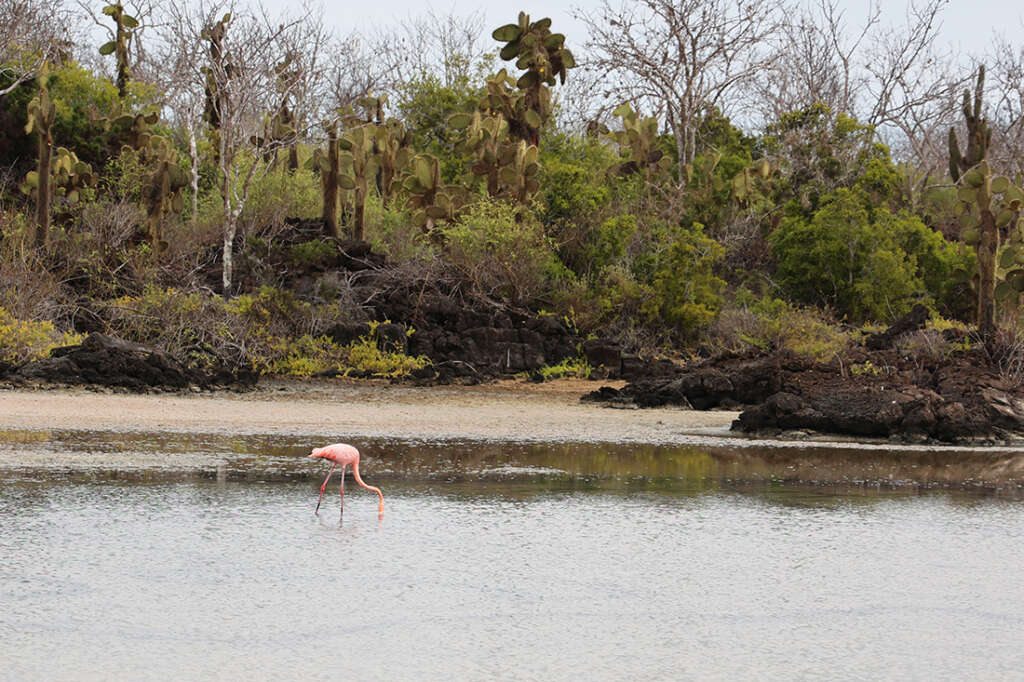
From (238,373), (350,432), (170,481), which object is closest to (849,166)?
(238,373)

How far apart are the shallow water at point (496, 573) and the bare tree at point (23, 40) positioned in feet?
73.5

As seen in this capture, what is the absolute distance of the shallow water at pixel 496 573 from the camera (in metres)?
5.05

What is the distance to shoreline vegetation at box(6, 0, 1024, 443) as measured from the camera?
19.2 m

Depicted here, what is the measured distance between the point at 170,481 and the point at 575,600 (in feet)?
14.9

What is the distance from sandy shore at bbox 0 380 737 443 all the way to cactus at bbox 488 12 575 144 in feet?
32.9

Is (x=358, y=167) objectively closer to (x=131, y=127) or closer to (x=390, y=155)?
(x=390, y=155)

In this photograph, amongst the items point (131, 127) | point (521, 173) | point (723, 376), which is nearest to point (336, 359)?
point (521, 173)

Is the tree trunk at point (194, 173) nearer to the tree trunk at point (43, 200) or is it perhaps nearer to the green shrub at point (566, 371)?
the tree trunk at point (43, 200)

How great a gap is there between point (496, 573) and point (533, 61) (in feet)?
75.4

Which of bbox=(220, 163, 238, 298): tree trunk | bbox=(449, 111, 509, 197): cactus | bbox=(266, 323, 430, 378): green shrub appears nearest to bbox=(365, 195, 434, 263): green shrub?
bbox=(449, 111, 509, 197): cactus

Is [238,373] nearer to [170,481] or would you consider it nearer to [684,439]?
[684,439]

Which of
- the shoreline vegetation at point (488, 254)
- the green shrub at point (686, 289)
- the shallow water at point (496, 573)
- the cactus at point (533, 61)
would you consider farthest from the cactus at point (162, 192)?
the shallow water at point (496, 573)

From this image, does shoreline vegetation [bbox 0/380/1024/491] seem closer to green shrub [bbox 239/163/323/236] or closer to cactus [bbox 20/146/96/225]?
green shrub [bbox 239/163/323/236]

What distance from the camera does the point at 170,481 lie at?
9.52 meters
